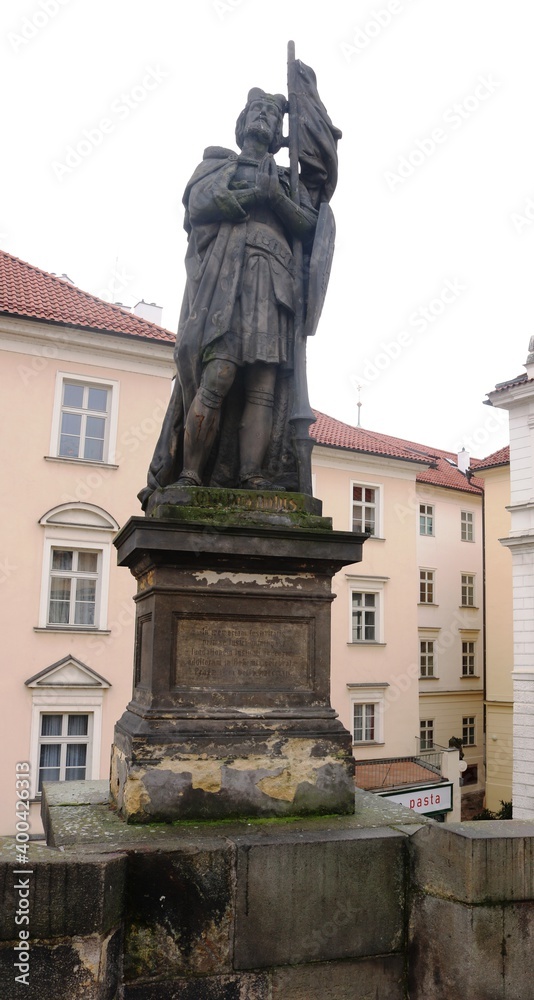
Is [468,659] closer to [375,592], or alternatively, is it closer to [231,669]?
[375,592]

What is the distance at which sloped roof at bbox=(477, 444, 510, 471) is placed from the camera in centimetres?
2981

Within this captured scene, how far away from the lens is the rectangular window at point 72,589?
1739 cm

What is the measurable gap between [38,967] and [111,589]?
15269 millimetres

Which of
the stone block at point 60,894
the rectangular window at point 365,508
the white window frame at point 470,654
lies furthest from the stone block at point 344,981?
the white window frame at point 470,654

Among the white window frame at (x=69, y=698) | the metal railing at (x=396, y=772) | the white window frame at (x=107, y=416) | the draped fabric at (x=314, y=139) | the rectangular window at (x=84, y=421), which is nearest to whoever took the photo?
the draped fabric at (x=314, y=139)

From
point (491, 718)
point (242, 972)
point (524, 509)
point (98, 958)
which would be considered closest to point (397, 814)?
point (242, 972)

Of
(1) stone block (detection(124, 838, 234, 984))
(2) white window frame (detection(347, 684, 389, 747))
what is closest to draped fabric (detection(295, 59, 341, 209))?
(1) stone block (detection(124, 838, 234, 984))

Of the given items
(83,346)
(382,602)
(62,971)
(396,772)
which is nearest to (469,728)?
(396,772)

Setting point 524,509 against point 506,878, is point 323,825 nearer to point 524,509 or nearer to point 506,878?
point 506,878

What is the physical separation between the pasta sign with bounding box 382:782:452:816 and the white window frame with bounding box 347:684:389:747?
11.8ft

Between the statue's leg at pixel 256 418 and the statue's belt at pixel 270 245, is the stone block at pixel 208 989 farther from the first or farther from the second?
the statue's belt at pixel 270 245

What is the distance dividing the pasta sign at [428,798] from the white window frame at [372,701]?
11.8 feet

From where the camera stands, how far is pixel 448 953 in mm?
3189

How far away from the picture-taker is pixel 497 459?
99.9 ft
